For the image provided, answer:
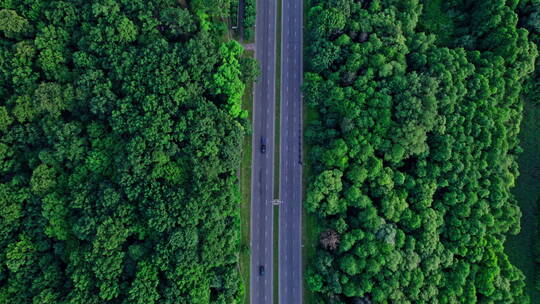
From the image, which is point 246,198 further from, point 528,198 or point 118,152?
point 528,198

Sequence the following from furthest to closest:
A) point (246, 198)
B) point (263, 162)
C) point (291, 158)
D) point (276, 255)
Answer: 1. point (291, 158)
2. point (263, 162)
3. point (246, 198)
4. point (276, 255)

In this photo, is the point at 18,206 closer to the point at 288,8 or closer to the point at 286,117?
the point at 286,117

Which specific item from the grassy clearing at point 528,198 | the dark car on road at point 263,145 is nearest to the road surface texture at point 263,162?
the dark car on road at point 263,145

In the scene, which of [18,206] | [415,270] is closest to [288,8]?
[415,270]

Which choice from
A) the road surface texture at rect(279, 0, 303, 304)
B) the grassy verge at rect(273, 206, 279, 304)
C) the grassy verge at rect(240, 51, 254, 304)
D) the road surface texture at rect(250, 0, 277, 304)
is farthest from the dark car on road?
the grassy verge at rect(273, 206, 279, 304)

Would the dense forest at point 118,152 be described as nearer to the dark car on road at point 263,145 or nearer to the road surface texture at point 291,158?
the dark car on road at point 263,145

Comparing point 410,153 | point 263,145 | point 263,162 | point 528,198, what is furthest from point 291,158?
point 528,198

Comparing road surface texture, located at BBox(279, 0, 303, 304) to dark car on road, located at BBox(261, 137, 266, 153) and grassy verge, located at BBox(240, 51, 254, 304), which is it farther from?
grassy verge, located at BBox(240, 51, 254, 304)
